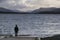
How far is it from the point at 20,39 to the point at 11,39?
278 millimetres

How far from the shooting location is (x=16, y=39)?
19.4 ft

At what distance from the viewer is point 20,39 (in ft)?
19.6

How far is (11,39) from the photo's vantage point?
591 cm

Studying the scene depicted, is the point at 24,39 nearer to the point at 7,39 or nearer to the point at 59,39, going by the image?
the point at 7,39

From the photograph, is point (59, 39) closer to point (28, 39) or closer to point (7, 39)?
point (28, 39)

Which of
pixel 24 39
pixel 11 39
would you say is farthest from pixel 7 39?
pixel 24 39

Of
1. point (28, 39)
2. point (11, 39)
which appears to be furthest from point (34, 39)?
point (11, 39)

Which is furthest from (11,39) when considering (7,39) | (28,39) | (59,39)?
(59,39)

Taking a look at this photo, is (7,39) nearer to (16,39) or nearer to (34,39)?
(16,39)

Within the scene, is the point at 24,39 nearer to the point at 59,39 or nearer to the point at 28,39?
the point at 28,39

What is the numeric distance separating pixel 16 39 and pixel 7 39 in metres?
0.28

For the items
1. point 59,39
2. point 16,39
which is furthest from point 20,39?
point 59,39

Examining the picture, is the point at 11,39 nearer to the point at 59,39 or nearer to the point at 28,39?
the point at 28,39

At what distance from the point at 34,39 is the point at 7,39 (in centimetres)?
83
